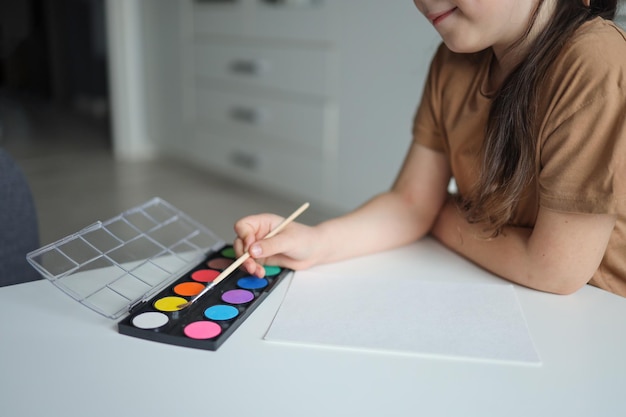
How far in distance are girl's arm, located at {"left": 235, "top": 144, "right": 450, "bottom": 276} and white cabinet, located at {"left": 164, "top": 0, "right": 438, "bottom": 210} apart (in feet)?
3.40

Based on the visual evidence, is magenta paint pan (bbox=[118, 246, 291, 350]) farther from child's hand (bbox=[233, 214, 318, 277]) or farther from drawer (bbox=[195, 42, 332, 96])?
drawer (bbox=[195, 42, 332, 96])

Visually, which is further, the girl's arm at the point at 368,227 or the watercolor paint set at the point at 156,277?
the girl's arm at the point at 368,227

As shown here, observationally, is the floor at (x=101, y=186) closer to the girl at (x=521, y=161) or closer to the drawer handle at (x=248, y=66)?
the drawer handle at (x=248, y=66)

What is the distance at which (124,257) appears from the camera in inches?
26.0

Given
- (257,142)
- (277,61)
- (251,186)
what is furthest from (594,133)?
(251,186)

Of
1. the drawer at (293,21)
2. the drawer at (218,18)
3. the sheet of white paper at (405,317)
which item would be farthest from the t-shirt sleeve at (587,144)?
the drawer at (218,18)

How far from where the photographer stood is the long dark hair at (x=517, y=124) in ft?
2.26

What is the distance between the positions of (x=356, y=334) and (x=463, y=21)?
0.35 meters

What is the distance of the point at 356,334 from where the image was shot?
0.53 m

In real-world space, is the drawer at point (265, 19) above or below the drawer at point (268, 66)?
above

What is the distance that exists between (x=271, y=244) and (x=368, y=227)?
159mm

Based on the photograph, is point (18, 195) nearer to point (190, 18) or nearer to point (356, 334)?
point (356, 334)

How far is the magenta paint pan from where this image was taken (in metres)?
0.51

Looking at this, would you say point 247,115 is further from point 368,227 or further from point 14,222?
point 368,227
